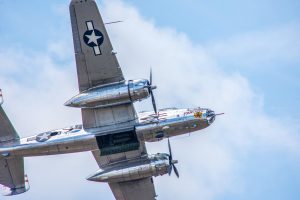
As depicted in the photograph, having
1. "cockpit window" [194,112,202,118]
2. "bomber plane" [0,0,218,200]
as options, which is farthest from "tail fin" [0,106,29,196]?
"cockpit window" [194,112,202,118]

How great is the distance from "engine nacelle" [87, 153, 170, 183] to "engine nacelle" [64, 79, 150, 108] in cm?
467

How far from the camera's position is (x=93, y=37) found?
124ft

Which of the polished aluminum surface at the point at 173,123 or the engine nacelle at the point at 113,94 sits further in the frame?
the polished aluminum surface at the point at 173,123

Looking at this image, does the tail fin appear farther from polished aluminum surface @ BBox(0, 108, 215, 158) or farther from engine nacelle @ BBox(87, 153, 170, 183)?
engine nacelle @ BBox(87, 153, 170, 183)

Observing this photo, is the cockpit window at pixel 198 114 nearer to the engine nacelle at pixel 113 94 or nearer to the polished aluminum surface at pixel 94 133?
the polished aluminum surface at pixel 94 133

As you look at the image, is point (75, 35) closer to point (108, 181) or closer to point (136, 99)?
point (136, 99)

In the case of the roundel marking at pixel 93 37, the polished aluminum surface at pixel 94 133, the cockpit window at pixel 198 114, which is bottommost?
the polished aluminum surface at pixel 94 133

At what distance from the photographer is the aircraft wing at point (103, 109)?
37656 millimetres

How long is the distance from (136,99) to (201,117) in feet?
13.8

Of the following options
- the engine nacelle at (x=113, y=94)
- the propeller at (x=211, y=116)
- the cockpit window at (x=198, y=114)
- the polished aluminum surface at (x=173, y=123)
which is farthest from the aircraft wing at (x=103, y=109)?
the propeller at (x=211, y=116)

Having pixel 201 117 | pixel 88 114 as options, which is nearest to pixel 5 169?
pixel 88 114

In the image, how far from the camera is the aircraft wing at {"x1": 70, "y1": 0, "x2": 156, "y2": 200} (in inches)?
1483

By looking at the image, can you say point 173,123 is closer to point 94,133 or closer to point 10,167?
point 94,133

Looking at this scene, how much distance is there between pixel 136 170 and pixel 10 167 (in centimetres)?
840
